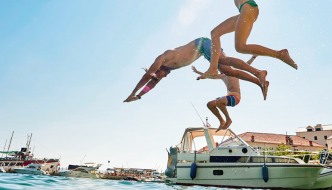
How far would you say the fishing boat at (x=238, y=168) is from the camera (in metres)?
13.8

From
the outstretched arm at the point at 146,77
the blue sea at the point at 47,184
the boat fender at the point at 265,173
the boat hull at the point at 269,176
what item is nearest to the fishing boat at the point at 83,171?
the boat hull at the point at 269,176

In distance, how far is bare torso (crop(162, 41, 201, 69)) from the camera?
5.11 metres

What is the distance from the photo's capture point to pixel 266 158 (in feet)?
46.9

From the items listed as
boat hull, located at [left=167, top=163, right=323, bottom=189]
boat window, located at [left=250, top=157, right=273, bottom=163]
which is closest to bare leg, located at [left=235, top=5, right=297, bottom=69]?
boat hull, located at [left=167, top=163, right=323, bottom=189]

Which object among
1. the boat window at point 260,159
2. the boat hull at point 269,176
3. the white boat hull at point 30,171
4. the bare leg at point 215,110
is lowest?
the white boat hull at point 30,171

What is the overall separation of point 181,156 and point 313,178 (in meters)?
7.13

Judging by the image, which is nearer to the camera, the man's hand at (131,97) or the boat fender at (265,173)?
the man's hand at (131,97)

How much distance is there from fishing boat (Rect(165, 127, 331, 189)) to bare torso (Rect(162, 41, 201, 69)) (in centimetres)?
1050

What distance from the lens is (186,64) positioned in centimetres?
533

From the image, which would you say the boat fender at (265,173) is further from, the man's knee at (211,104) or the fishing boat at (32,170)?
the fishing boat at (32,170)

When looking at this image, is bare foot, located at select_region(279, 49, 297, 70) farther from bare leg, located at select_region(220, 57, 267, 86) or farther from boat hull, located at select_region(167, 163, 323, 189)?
boat hull, located at select_region(167, 163, 323, 189)

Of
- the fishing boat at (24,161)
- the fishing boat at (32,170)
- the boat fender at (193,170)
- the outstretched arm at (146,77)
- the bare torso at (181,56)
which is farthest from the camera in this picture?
the fishing boat at (24,161)

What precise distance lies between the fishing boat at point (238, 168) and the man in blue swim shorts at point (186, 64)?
1025cm

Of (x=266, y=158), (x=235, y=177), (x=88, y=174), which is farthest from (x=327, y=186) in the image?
(x=88, y=174)
